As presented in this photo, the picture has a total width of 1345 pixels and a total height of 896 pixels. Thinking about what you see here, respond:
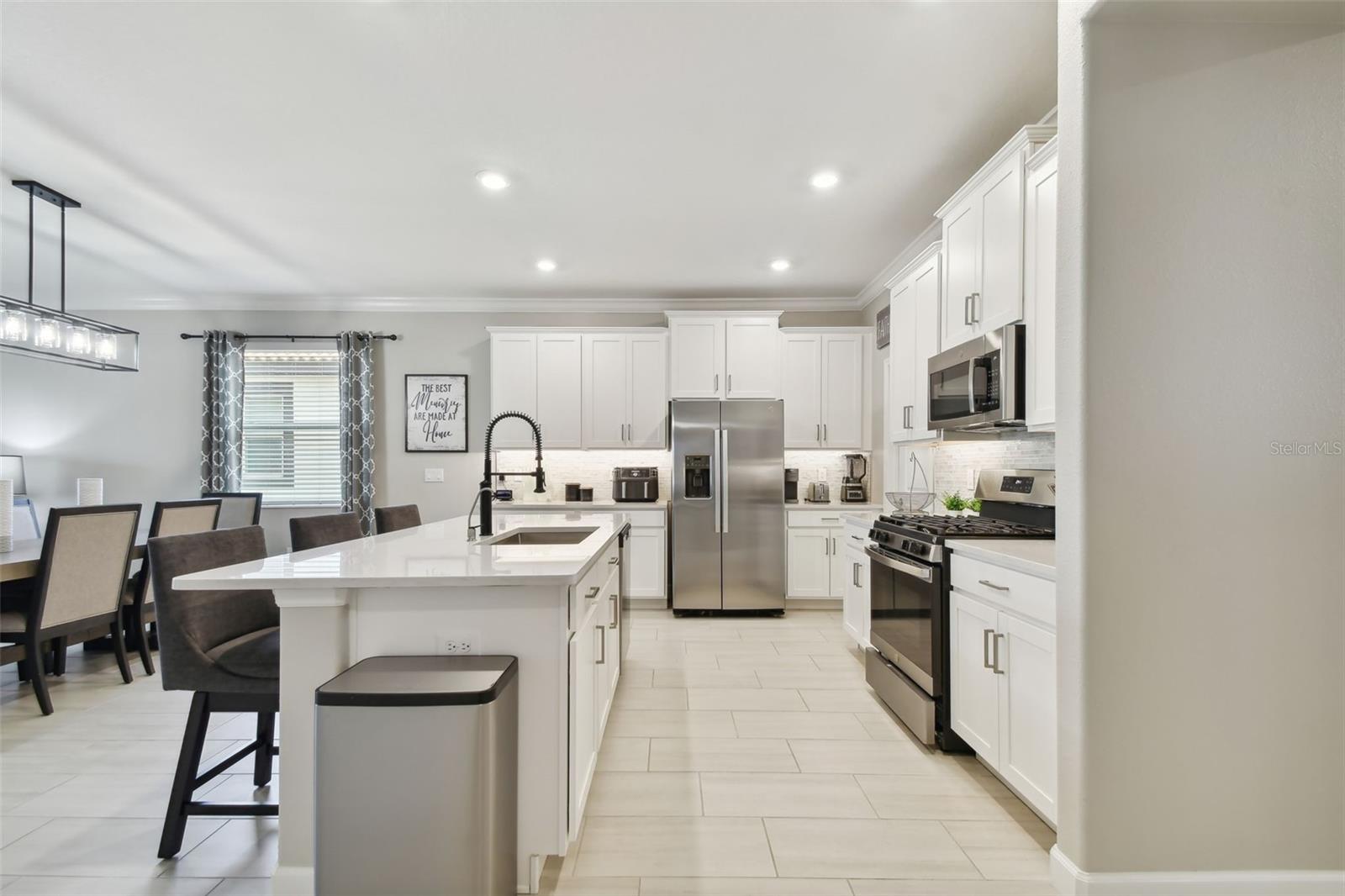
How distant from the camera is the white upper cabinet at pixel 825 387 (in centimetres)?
523

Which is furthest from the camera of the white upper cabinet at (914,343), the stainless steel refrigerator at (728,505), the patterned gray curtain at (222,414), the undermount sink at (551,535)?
the patterned gray curtain at (222,414)

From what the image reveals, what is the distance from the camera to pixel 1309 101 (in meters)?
1.57

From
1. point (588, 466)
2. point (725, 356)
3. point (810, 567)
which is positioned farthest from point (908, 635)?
point (588, 466)

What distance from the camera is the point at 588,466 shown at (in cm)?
553

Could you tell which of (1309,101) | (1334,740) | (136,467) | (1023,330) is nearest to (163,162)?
(136,467)

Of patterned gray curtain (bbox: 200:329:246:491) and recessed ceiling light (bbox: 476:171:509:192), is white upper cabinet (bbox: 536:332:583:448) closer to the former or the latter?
recessed ceiling light (bbox: 476:171:509:192)

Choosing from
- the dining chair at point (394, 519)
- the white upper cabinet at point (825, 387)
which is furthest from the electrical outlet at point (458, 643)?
the white upper cabinet at point (825, 387)

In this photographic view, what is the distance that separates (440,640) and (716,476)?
3.41 metres

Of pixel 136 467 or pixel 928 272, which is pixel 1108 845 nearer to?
pixel 928 272

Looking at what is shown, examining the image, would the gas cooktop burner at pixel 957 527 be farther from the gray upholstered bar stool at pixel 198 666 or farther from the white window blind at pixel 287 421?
the white window blind at pixel 287 421

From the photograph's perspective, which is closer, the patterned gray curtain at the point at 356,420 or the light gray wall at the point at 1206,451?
the light gray wall at the point at 1206,451

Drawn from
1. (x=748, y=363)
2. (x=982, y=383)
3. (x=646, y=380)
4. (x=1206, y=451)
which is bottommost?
(x=1206, y=451)

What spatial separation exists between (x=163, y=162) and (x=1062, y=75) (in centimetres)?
385

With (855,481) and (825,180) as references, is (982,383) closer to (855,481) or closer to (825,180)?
(825,180)
